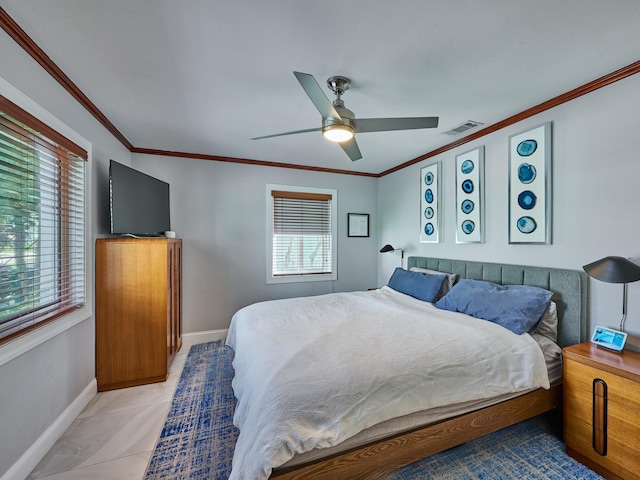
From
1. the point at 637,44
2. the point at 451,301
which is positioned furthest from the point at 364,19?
the point at 451,301

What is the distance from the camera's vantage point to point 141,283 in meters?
2.64

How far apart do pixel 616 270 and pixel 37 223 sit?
12.1 ft

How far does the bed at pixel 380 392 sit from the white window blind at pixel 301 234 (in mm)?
1724

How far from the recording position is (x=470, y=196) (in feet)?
10.0

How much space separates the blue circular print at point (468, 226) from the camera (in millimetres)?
3025

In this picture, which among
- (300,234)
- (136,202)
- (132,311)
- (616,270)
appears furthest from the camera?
(300,234)

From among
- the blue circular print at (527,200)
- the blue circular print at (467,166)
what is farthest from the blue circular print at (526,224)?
the blue circular print at (467,166)

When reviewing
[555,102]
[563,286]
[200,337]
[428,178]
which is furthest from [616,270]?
[200,337]

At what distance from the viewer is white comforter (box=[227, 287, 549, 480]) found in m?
1.30

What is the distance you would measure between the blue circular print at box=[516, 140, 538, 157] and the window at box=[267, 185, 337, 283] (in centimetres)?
246

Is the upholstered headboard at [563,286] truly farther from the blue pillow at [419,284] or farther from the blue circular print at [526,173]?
the blue circular print at [526,173]

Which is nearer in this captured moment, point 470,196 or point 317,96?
point 317,96

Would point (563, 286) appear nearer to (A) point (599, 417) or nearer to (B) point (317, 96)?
(A) point (599, 417)

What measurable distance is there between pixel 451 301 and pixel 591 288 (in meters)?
1.01
